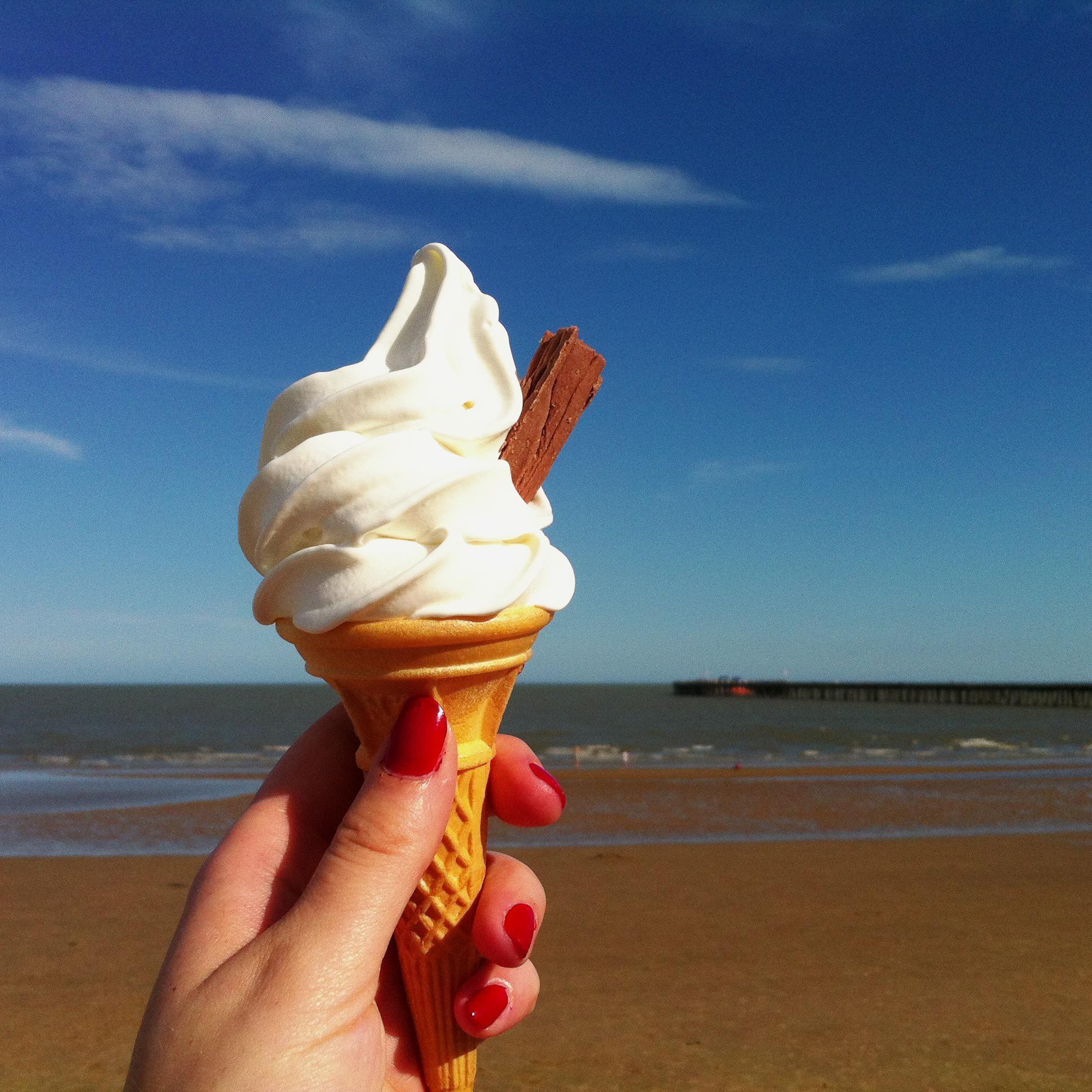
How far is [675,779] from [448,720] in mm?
18349

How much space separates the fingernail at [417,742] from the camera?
2.11m

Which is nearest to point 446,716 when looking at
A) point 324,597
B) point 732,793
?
point 324,597

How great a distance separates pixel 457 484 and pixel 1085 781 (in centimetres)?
2065

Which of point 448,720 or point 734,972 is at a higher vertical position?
point 448,720

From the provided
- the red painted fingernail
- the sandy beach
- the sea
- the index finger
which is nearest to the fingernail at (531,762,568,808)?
the index finger

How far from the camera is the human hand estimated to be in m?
1.87

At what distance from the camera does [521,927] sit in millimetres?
2500

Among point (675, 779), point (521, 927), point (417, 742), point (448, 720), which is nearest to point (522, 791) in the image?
point (521, 927)

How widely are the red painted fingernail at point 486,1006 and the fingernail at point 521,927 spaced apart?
120 mm

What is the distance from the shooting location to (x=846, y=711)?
55312 mm

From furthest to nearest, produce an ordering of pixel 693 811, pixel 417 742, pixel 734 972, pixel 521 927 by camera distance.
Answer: pixel 693 811 → pixel 734 972 → pixel 521 927 → pixel 417 742

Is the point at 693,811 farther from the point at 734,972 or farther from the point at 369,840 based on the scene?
the point at 369,840

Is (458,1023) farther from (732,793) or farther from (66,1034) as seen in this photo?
(732,793)

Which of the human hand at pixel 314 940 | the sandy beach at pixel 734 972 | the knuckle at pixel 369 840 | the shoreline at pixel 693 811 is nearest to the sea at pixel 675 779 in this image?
the shoreline at pixel 693 811
